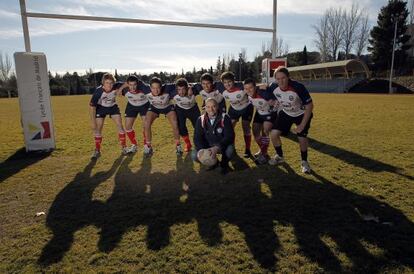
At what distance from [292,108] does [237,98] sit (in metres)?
1.39

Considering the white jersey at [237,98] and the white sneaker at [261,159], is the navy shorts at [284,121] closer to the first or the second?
the white sneaker at [261,159]

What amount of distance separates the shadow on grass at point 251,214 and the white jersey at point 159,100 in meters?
2.27

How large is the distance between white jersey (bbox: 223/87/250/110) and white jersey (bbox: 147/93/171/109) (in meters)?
1.49

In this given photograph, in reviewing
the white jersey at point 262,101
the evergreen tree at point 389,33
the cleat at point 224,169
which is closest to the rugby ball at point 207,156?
the cleat at point 224,169

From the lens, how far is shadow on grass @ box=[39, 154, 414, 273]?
122 inches

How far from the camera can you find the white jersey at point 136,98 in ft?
24.8

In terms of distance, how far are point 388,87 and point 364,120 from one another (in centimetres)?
3501

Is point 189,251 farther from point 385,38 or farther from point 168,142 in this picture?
point 385,38

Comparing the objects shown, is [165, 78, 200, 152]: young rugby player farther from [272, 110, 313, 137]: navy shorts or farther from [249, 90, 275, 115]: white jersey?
[272, 110, 313, 137]: navy shorts

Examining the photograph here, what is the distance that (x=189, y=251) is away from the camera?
316 cm

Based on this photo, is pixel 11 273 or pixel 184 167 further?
pixel 184 167

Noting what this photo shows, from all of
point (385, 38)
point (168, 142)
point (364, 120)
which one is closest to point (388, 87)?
point (385, 38)

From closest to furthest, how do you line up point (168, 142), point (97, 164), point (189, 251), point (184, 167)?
1. point (189, 251)
2. point (184, 167)
3. point (97, 164)
4. point (168, 142)

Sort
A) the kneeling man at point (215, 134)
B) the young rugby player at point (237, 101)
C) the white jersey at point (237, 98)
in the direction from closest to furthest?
the kneeling man at point (215, 134) → the young rugby player at point (237, 101) → the white jersey at point (237, 98)
